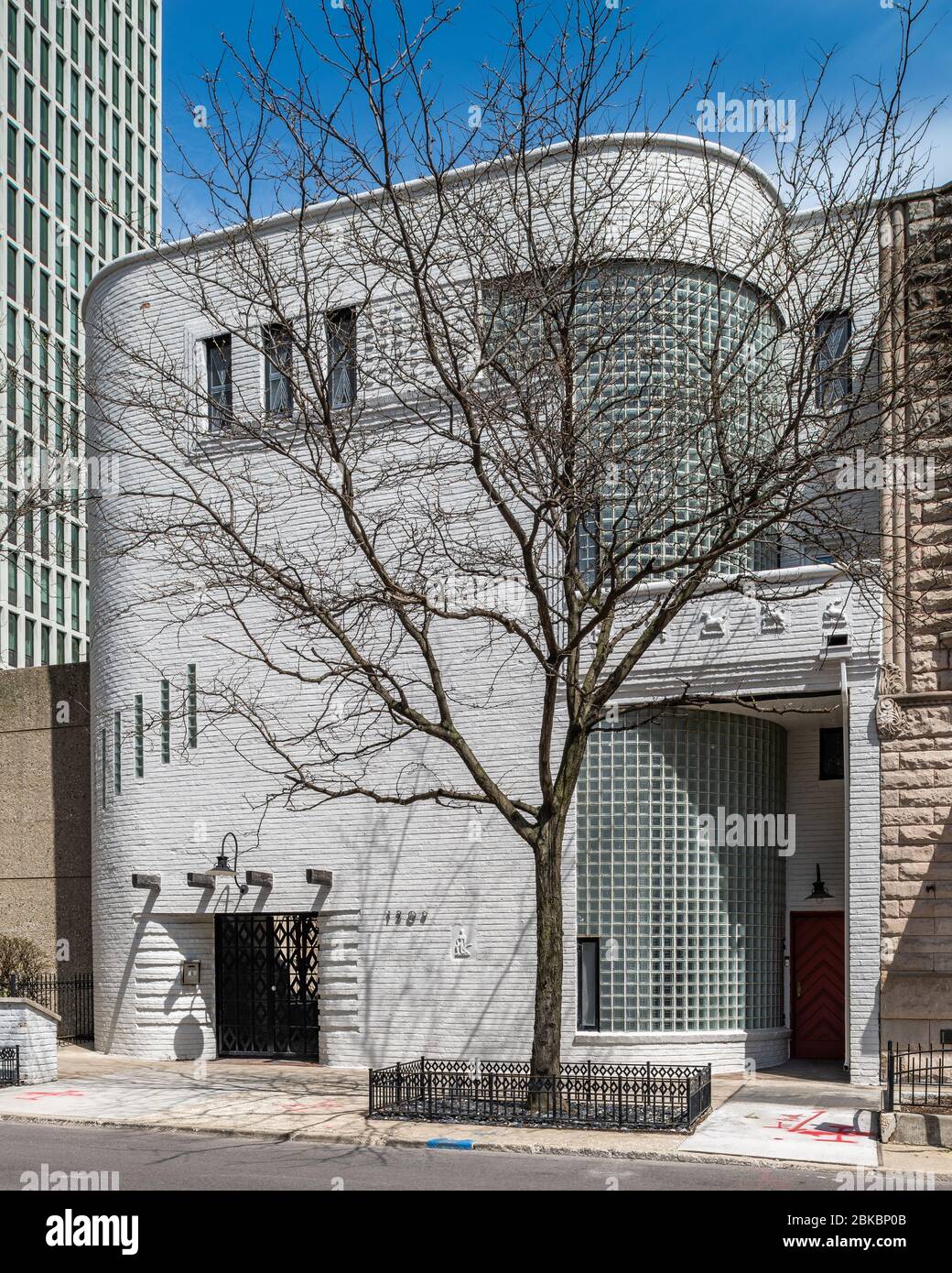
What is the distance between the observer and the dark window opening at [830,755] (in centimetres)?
2297

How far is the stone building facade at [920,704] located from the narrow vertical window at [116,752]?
13478 millimetres

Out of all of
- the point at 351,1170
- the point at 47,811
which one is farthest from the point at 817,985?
the point at 47,811

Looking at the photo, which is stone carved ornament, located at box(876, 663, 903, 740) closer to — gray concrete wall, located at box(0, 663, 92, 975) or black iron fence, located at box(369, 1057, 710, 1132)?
black iron fence, located at box(369, 1057, 710, 1132)

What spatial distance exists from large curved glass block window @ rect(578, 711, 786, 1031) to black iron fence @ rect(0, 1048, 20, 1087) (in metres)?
8.60

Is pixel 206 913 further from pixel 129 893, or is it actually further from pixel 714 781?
pixel 714 781

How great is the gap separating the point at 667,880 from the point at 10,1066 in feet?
33.3

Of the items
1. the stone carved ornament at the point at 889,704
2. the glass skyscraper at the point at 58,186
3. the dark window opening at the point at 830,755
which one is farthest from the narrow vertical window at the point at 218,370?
the glass skyscraper at the point at 58,186

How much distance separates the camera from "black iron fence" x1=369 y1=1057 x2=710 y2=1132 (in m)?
16.3

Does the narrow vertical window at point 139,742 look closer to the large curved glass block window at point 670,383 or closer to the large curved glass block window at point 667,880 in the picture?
the large curved glass block window at point 667,880

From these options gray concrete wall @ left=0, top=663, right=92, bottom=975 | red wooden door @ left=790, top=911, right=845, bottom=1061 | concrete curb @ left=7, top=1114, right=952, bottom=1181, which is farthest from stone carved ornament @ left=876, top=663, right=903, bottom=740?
gray concrete wall @ left=0, top=663, right=92, bottom=975

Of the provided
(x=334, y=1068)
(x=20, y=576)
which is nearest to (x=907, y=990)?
(x=334, y=1068)
